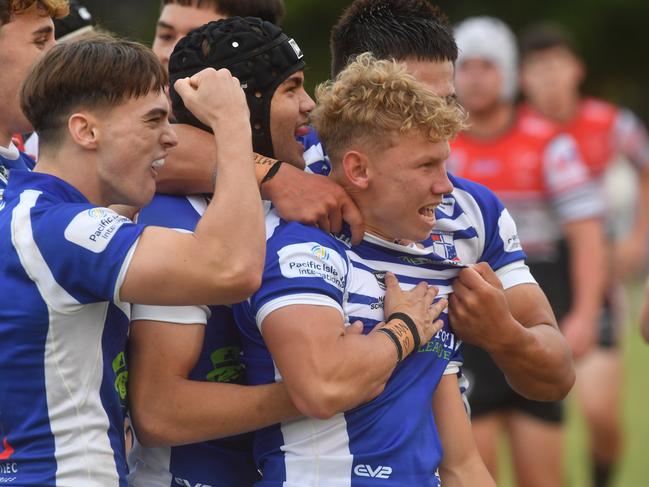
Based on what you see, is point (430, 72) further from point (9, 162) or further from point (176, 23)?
point (9, 162)

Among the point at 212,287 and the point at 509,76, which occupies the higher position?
the point at 212,287

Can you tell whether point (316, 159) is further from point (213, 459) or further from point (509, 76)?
point (509, 76)

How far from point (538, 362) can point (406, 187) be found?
0.73m

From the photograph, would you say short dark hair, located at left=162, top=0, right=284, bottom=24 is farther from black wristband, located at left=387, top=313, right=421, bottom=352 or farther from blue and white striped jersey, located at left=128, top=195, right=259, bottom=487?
black wristband, located at left=387, top=313, right=421, bottom=352

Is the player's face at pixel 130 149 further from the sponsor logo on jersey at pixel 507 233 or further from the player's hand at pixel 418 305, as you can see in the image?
the sponsor logo on jersey at pixel 507 233

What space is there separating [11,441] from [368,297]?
1.05 metres

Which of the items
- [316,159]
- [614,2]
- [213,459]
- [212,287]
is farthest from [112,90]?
[614,2]

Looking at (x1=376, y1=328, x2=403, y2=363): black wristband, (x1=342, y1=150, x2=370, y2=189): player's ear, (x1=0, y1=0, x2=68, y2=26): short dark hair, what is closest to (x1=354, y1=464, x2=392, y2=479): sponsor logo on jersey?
(x1=376, y1=328, x2=403, y2=363): black wristband

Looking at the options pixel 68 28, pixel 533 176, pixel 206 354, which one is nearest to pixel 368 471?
pixel 206 354

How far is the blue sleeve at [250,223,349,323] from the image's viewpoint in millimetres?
3262

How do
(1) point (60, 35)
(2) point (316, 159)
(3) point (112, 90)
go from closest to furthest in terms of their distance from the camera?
(3) point (112, 90), (2) point (316, 159), (1) point (60, 35)

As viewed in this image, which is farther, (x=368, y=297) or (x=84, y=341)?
(x=368, y=297)

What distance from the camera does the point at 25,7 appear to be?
3.82 metres

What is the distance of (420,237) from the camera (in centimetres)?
357
